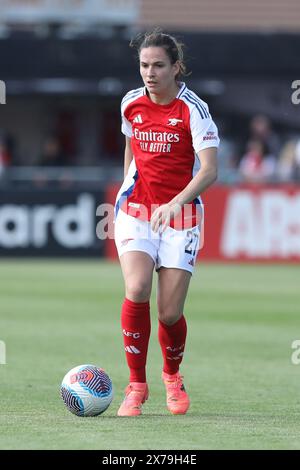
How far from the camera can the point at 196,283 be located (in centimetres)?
1914

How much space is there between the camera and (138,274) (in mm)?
7805

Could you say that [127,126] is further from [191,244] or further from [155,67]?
[191,244]

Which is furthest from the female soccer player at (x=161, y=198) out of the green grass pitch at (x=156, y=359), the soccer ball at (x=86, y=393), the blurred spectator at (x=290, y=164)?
the blurred spectator at (x=290, y=164)

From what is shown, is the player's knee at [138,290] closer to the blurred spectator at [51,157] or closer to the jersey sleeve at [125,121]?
the jersey sleeve at [125,121]

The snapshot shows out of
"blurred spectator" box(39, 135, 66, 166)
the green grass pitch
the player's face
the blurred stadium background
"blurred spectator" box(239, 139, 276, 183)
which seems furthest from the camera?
"blurred spectator" box(39, 135, 66, 166)

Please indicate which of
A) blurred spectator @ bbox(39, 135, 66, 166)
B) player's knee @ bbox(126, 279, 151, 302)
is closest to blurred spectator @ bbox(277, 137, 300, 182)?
blurred spectator @ bbox(39, 135, 66, 166)

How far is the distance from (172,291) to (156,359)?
11.3 feet

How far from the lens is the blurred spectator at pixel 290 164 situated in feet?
75.8

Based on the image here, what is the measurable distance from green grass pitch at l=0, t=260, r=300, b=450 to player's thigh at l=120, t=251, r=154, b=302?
759 mm

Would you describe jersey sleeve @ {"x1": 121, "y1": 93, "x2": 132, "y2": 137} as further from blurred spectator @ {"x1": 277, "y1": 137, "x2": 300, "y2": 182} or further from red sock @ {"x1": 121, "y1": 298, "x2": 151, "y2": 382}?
blurred spectator @ {"x1": 277, "y1": 137, "x2": 300, "y2": 182}

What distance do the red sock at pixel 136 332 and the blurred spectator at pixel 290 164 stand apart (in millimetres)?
15353

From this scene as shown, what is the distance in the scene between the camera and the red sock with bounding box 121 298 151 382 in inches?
312
